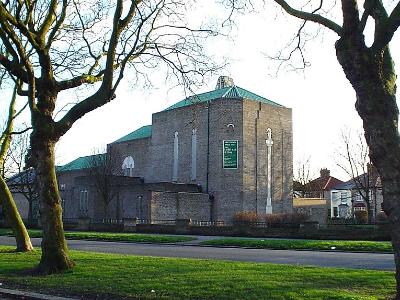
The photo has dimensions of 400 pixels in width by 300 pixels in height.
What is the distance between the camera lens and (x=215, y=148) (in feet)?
191

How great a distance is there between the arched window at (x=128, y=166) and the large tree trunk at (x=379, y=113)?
66.9m

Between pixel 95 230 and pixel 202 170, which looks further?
pixel 202 170

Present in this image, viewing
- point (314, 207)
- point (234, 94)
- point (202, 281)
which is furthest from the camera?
point (314, 207)

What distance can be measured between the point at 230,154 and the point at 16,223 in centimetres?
3919

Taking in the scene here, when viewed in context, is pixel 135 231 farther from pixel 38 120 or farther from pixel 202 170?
pixel 38 120

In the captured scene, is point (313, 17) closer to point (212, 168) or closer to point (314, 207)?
point (212, 168)

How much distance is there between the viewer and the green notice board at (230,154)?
5778 centimetres

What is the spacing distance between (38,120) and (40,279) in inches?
168

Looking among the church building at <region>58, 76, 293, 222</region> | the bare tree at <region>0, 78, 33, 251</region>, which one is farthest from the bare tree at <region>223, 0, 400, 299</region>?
the church building at <region>58, 76, 293, 222</region>

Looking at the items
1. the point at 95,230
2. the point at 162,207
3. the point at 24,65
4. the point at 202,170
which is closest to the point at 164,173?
the point at 202,170

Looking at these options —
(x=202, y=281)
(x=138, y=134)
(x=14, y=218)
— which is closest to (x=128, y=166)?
(x=138, y=134)

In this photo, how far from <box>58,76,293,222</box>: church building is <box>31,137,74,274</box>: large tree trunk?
37733 millimetres

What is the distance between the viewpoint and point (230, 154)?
191 ft

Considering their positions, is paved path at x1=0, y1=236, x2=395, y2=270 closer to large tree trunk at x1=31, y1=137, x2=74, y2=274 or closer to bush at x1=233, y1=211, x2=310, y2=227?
large tree trunk at x1=31, y1=137, x2=74, y2=274
